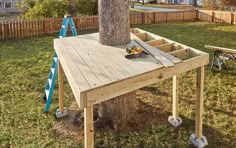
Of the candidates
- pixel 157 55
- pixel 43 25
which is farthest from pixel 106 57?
pixel 43 25

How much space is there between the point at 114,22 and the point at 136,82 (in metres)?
1.57

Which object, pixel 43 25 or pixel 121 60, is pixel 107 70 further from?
pixel 43 25

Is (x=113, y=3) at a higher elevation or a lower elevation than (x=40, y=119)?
higher

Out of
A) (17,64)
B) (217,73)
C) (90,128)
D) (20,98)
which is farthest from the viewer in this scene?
(17,64)

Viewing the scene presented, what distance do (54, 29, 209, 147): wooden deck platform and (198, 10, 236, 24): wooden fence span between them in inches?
595

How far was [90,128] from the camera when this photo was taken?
3.03 meters

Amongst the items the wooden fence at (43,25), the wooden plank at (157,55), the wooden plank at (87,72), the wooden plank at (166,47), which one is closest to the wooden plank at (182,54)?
the wooden plank at (157,55)

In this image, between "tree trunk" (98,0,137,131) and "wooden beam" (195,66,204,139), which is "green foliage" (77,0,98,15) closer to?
"tree trunk" (98,0,137,131)

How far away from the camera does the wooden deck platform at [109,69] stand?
9.55ft

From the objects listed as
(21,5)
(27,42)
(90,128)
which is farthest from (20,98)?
(21,5)

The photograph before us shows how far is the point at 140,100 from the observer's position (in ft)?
18.9

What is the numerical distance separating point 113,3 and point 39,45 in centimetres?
837

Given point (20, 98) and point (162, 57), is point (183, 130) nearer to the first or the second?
point (162, 57)

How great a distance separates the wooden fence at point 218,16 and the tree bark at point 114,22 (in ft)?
51.0
